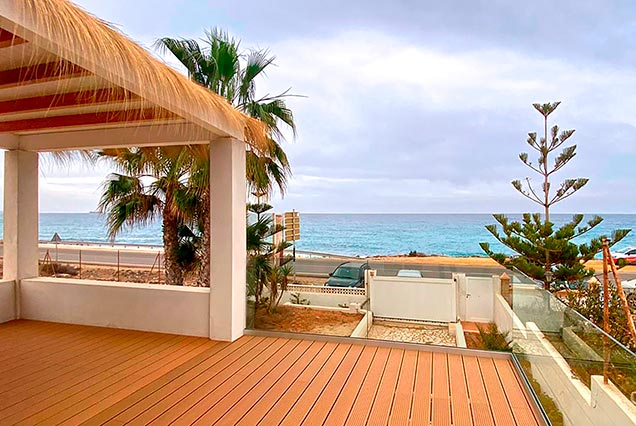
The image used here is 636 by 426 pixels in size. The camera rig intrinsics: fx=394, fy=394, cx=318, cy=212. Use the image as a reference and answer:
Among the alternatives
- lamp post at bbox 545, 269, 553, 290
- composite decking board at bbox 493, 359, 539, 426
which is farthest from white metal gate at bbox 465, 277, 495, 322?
lamp post at bbox 545, 269, 553, 290

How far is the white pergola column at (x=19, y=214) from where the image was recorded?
4.58 m

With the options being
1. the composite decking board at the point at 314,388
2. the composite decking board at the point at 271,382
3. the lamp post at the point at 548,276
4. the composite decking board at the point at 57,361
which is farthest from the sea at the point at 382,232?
the composite decking board at the point at 314,388

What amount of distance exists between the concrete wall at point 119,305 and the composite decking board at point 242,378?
0.80 meters

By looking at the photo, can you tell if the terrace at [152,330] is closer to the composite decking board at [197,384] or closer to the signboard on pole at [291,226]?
the composite decking board at [197,384]

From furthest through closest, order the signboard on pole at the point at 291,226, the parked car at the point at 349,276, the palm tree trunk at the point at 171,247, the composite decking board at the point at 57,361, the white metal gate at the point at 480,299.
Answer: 1. the palm tree trunk at the point at 171,247
2. the signboard on pole at the point at 291,226
3. the parked car at the point at 349,276
4. the white metal gate at the point at 480,299
5. the composite decking board at the point at 57,361

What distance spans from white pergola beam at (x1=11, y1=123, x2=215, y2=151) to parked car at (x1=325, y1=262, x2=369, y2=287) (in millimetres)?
2309

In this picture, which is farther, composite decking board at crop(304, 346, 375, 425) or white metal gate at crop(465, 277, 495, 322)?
white metal gate at crop(465, 277, 495, 322)

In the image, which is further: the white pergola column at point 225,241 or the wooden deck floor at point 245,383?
the white pergola column at point 225,241

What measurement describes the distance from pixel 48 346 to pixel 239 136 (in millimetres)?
2651

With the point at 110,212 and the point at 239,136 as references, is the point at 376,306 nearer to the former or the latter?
the point at 239,136

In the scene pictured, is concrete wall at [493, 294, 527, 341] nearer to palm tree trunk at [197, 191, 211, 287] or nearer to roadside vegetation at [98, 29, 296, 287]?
roadside vegetation at [98, 29, 296, 287]

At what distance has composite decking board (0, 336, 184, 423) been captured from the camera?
244cm

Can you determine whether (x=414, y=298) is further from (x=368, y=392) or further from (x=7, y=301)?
(x=7, y=301)

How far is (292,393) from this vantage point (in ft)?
8.90
